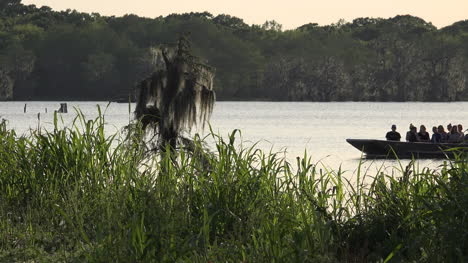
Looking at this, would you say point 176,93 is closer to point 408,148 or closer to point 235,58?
point 408,148

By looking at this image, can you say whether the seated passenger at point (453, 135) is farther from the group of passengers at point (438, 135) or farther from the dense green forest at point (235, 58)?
the dense green forest at point (235, 58)

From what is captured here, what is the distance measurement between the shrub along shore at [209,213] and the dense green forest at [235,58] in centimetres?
13129

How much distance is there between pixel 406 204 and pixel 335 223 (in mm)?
747

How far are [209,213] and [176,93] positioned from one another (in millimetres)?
8162

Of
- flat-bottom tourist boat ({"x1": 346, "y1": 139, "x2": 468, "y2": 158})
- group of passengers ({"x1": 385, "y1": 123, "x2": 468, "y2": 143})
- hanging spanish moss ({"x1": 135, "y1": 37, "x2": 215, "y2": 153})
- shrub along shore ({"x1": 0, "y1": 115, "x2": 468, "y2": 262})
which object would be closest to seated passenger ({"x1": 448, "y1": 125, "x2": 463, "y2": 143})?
group of passengers ({"x1": 385, "y1": 123, "x2": 468, "y2": 143})

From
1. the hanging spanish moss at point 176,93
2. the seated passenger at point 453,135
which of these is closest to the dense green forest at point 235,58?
the seated passenger at point 453,135

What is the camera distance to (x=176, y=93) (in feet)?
56.4

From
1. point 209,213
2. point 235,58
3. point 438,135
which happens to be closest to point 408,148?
point 438,135

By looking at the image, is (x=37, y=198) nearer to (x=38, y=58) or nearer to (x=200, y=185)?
(x=200, y=185)

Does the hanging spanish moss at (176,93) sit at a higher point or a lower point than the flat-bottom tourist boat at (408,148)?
higher

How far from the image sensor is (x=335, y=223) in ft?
28.8

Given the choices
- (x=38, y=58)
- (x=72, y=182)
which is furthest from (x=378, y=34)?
(x=72, y=182)

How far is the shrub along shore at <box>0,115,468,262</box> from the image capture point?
7.46 meters

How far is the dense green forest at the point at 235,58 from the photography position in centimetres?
14400
